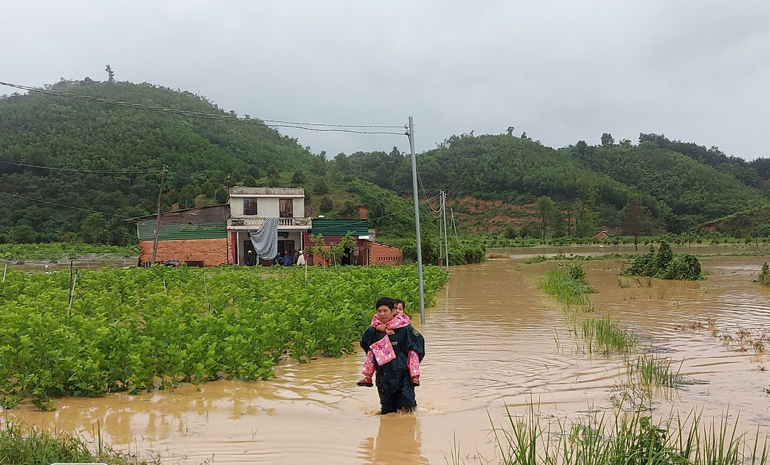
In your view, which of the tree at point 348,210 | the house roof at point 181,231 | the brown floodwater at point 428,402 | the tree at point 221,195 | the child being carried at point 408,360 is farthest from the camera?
the tree at point 348,210

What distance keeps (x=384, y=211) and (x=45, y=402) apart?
51606mm

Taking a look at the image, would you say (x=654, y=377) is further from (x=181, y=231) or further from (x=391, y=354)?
(x=181, y=231)

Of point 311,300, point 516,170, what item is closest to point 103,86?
point 516,170

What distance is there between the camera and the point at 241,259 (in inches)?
1455

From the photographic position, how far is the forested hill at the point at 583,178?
284 ft

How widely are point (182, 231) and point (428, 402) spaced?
3063 cm

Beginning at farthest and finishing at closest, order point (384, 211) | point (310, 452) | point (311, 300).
A: point (384, 211), point (311, 300), point (310, 452)

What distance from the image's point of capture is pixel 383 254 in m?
37.9

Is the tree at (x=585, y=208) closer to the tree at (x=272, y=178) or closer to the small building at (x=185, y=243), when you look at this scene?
the tree at (x=272, y=178)

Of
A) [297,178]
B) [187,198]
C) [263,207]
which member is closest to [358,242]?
[263,207]

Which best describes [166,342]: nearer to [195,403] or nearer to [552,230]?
[195,403]

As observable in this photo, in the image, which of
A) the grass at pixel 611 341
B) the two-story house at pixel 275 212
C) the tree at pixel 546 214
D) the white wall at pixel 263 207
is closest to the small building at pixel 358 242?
the two-story house at pixel 275 212

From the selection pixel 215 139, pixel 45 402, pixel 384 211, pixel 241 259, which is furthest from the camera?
pixel 215 139

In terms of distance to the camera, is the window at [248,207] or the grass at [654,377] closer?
the grass at [654,377]
